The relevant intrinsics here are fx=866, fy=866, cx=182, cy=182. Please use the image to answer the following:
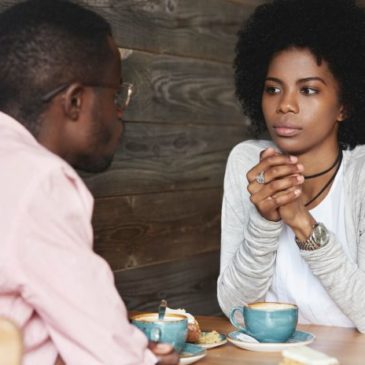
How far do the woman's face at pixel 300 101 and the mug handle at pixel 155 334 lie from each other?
2.50 ft

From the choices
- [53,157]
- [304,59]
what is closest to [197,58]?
[304,59]

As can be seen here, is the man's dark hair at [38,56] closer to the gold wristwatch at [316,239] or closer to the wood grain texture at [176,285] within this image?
the gold wristwatch at [316,239]

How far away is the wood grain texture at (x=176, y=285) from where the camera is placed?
2.84m

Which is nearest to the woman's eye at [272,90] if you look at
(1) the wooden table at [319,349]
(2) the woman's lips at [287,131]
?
(2) the woman's lips at [287,131]

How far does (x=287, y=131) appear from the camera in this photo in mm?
2096

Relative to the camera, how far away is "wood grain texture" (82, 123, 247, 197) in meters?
2.73

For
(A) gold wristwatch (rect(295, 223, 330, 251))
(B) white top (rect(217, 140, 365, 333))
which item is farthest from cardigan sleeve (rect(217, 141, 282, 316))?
(A) gold wristwatch (rect(295, 223, 330, 251))

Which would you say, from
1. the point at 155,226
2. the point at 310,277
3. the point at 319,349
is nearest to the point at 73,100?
the point at 319,349

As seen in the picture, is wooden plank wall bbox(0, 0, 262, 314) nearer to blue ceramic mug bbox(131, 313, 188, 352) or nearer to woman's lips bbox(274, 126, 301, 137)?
woman's lips bbox(274, 126, 301, 137)

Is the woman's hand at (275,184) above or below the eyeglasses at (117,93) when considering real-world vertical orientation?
below

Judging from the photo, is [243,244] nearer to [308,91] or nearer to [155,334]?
[308,91]

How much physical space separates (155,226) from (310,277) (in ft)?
2.99

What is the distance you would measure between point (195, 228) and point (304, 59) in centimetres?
117

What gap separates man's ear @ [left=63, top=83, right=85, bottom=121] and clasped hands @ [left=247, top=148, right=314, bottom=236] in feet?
2.40
